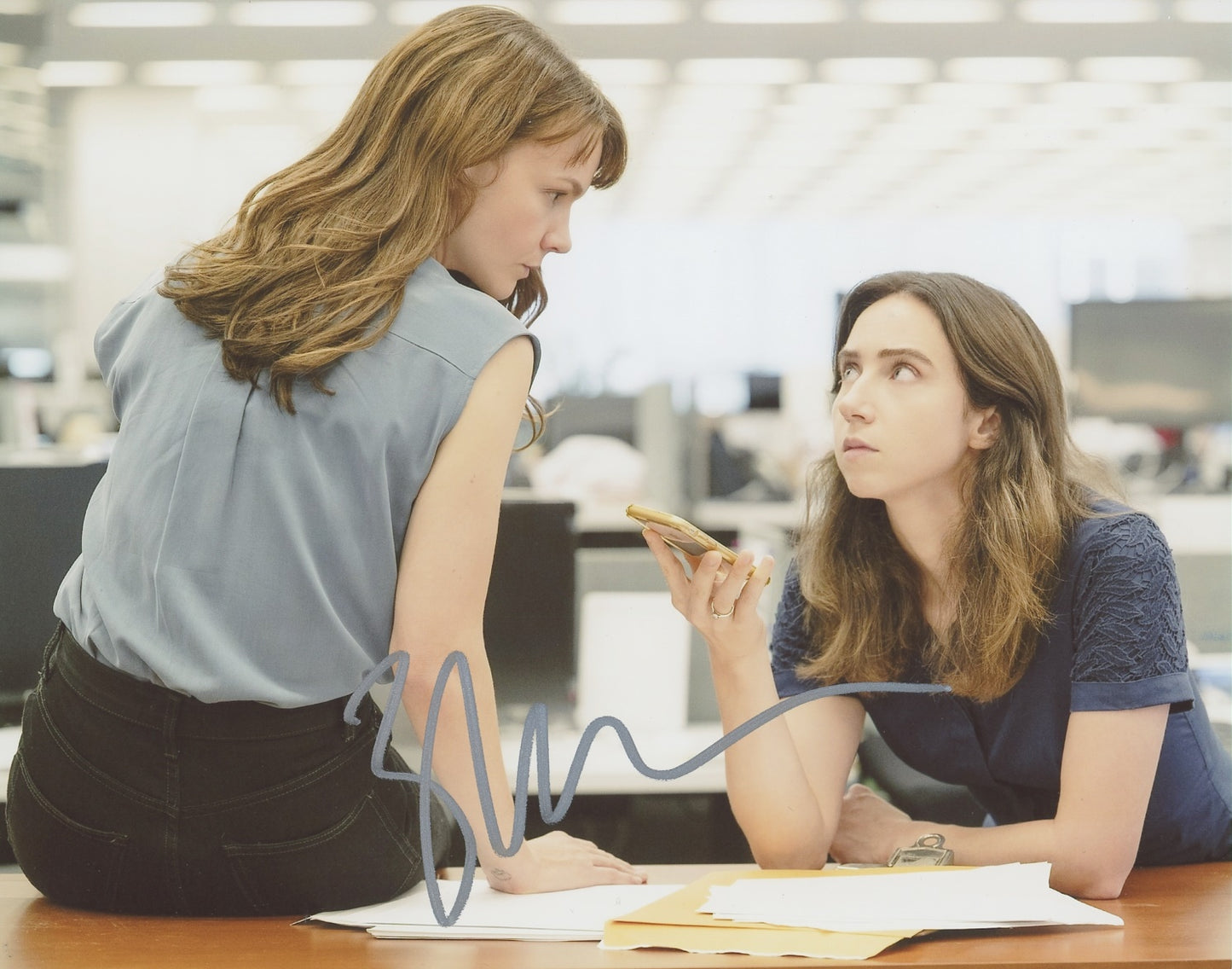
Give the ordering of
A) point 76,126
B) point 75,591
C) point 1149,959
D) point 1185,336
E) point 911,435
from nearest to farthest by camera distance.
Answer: point 1149,959 → point 75,591 → point 911,435 → point 1185,336 → point 76,126

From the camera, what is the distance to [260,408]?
3.04 ft

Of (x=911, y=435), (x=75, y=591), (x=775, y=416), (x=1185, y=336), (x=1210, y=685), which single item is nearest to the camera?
(x=75, y=591)

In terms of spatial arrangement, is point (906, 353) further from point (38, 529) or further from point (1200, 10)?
point (1200, 10)

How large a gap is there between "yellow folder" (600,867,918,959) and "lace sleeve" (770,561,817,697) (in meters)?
0.41

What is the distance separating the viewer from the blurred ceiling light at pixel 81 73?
639cm

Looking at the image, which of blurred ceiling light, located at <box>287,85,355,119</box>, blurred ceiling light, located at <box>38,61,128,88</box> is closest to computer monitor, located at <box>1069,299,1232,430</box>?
blurred ceiling light, located at <box>287,85,355,119</box>

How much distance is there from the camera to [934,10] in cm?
606

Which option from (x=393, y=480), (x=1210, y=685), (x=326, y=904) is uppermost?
(x=393, y=480)

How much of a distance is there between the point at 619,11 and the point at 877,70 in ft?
5.71

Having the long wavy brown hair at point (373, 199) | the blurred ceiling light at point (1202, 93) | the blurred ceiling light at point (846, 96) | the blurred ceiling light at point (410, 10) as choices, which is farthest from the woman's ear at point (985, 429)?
the blurred ceiling light at point (1202, 93)

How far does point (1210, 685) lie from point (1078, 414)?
2185 millimetres

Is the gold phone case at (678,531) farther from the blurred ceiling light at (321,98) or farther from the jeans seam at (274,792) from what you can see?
the blurred ceiling light at (321,98)

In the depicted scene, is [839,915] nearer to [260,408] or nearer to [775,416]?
[260,408]

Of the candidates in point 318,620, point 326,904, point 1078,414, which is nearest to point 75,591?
point 318,620
